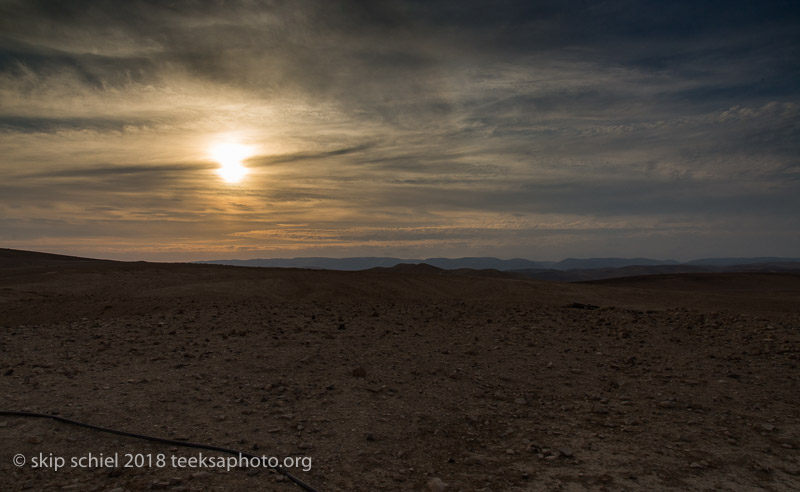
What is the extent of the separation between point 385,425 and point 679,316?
1139 cm

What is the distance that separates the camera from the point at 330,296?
1802cm

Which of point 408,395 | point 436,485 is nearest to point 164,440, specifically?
point 436,485

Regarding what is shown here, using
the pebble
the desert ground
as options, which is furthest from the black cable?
the pebble

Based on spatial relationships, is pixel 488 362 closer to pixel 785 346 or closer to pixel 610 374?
pixel 610 374

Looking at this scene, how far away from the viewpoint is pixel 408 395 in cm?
706

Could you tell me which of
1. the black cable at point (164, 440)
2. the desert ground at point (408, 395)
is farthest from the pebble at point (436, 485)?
the black cable at point (164, 440)

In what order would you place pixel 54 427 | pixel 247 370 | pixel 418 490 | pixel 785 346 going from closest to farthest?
1. pixel 418 490
2. pixel 54 427
3. pixel 247 370
4. pixel 785 346

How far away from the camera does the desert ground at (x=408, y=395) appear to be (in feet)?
15.5

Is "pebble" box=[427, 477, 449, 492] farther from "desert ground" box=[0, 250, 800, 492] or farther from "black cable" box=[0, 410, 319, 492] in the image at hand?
"black cable" box=[0, 410, 319, 492]

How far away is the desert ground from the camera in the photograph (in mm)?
4727

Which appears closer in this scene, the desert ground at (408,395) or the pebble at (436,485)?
the pebble at (436,485)

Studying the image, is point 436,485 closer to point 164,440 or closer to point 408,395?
point 408,395

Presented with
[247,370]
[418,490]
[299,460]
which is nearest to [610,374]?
[418,490]

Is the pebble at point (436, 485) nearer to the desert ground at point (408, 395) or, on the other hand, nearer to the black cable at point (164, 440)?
the desert ground at point (408, 395)
